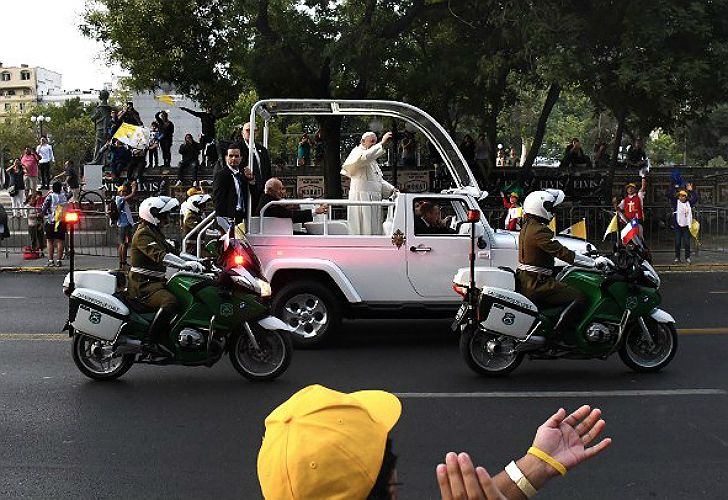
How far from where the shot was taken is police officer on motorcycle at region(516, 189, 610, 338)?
8469 mm

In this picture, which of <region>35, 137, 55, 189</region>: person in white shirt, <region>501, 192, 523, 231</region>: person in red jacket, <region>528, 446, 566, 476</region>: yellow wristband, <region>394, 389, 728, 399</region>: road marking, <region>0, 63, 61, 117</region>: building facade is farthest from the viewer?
<region>0, 63, 61, 117</region>: building facade

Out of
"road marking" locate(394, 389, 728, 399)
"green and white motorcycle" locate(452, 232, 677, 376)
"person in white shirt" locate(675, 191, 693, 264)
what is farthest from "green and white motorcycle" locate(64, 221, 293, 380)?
"person in white shirt" locate(675, 191, 693, 264)

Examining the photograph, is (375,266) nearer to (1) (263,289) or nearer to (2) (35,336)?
(1) (263,289)

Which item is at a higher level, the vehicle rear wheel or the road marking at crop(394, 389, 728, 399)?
the vehicle rear wheel

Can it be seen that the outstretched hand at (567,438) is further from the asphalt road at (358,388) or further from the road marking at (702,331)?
the road marking at (702,331)

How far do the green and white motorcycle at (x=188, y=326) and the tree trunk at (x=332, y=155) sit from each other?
527 inches

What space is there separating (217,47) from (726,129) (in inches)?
1680

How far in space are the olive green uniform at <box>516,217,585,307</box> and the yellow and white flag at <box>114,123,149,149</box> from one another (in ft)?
57.9

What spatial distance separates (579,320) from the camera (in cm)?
848

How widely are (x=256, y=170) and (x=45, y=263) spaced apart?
1036 cm

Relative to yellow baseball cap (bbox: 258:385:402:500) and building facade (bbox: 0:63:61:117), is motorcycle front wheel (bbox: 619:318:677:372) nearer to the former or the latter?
yellow baseball cap (bbox: 258:385:402:500)

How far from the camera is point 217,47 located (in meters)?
21.4

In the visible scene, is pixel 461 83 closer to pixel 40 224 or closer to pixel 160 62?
pixel 160 62

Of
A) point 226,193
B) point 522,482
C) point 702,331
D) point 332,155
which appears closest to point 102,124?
point 332,155
